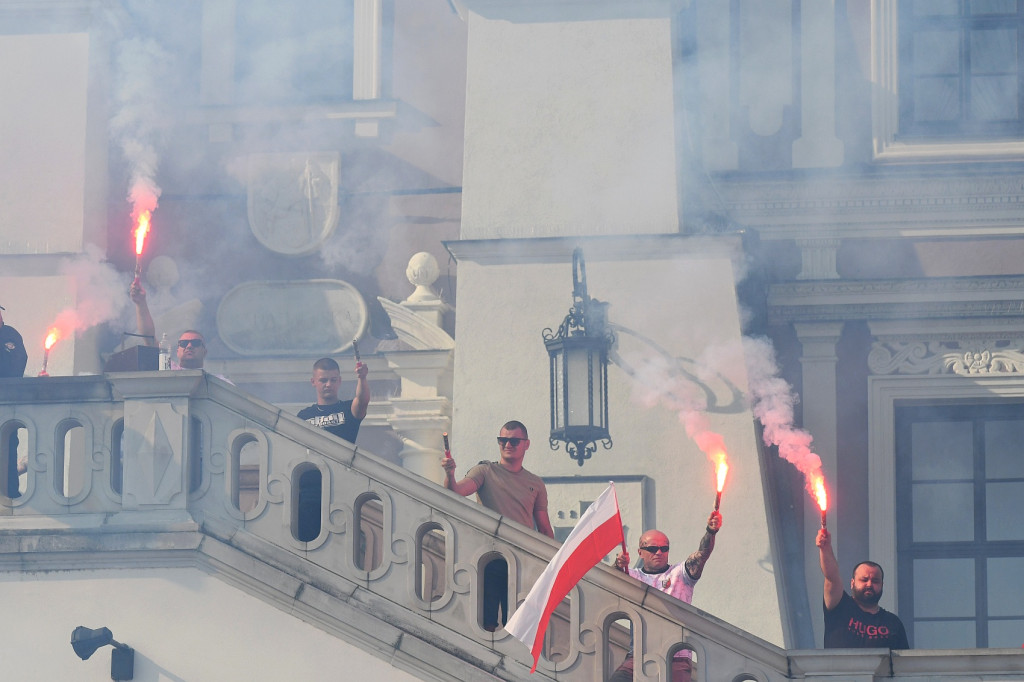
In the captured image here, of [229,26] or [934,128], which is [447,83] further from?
[934,128]

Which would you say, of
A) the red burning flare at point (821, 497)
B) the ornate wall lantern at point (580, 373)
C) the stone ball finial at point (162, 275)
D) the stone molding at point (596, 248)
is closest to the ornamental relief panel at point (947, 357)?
the stone molding at point (596, 248)

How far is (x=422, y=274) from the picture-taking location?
1399 centimetres

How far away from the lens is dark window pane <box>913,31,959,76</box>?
14.5 metres

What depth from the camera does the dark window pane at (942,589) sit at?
1375 centimetres

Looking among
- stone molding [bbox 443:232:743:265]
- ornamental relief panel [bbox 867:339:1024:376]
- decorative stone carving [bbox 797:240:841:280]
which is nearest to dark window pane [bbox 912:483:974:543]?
ornamental relief panel [bbox 867:339:1024:376]

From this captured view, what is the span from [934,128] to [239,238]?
17.3ft

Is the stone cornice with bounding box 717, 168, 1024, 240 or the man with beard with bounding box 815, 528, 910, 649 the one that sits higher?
the stone cornice with bounding box 717, 168, 1024, 240

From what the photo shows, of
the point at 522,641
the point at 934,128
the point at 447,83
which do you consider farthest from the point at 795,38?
the point at 522,641

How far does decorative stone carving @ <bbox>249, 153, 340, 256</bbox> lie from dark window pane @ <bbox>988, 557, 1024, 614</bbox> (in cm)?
545

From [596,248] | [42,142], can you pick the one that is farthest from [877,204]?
[42,142]

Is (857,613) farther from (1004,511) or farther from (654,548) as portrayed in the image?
(1004,511)

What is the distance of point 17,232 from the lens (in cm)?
1413

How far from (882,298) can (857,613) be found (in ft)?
14.8

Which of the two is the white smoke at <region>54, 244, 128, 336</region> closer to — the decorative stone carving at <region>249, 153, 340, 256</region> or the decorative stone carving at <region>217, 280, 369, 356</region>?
the decorative stone carving at <region>217, 280, 369, 356</region>
